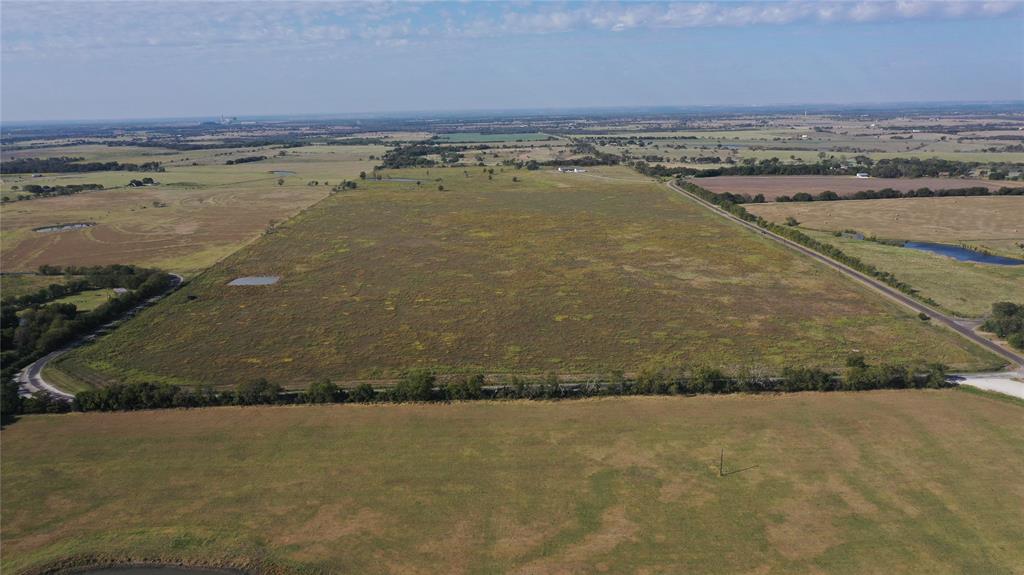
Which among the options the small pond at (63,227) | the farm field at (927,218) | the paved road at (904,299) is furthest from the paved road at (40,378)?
the farm field at (927,218)

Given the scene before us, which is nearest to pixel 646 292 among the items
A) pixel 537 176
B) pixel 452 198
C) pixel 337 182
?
pixel 452 198

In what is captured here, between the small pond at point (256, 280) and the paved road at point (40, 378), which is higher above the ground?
the small pond at point (256, 280)

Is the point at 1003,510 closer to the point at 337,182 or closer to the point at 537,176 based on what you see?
the point at 537,176

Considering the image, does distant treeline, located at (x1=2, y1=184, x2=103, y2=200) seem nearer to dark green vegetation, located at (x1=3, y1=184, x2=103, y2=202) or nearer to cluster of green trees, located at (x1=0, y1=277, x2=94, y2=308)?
dark green vegetation, located at (x1=3, y1=184, x2=103, y2=202)

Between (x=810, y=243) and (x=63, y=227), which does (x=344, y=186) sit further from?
(x=810, y=243)

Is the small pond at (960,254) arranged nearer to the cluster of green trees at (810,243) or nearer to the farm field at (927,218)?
the farm field at (927,218)

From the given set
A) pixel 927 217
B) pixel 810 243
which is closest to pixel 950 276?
pixel 810 243
